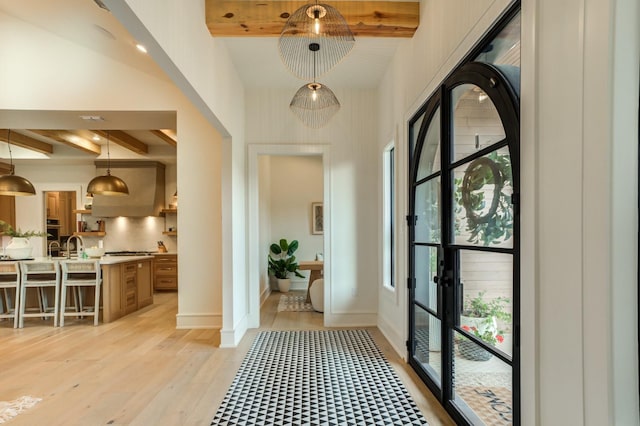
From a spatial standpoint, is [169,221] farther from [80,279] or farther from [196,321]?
[196,321]

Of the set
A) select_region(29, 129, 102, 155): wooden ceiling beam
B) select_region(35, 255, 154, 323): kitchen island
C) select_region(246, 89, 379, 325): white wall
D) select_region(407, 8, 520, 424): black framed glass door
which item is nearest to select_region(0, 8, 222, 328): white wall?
select_region(246, 89, 379, 325): white wall

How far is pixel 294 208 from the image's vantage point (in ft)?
24.7

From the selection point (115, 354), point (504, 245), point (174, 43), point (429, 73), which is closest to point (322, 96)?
point (429, 73)

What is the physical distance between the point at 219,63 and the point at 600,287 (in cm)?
338

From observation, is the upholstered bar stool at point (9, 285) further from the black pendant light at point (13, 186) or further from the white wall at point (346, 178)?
the white wall at point (346, 178)

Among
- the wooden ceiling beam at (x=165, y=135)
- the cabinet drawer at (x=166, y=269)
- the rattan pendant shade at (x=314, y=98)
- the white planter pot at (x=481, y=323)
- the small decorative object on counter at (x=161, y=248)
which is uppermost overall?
the wooden ceiling beam at (x=165, y=135)

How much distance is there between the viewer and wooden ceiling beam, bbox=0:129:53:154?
19.3 ft

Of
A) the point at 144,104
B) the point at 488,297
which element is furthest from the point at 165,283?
the point at 488,297

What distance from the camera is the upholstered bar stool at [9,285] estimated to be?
4.67 meters

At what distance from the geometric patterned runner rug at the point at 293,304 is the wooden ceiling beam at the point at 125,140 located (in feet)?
13.6

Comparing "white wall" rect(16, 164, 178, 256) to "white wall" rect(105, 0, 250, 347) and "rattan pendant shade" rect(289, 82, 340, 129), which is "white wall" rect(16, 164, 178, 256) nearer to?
"white wall" rect(105, 0, 250, 347)

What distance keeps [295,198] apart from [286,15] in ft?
15.6

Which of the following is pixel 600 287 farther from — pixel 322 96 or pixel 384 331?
pixel 384 331

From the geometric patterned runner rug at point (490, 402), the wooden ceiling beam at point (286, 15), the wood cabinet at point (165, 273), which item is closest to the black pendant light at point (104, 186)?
the wood cabinet at point (165, 273)
